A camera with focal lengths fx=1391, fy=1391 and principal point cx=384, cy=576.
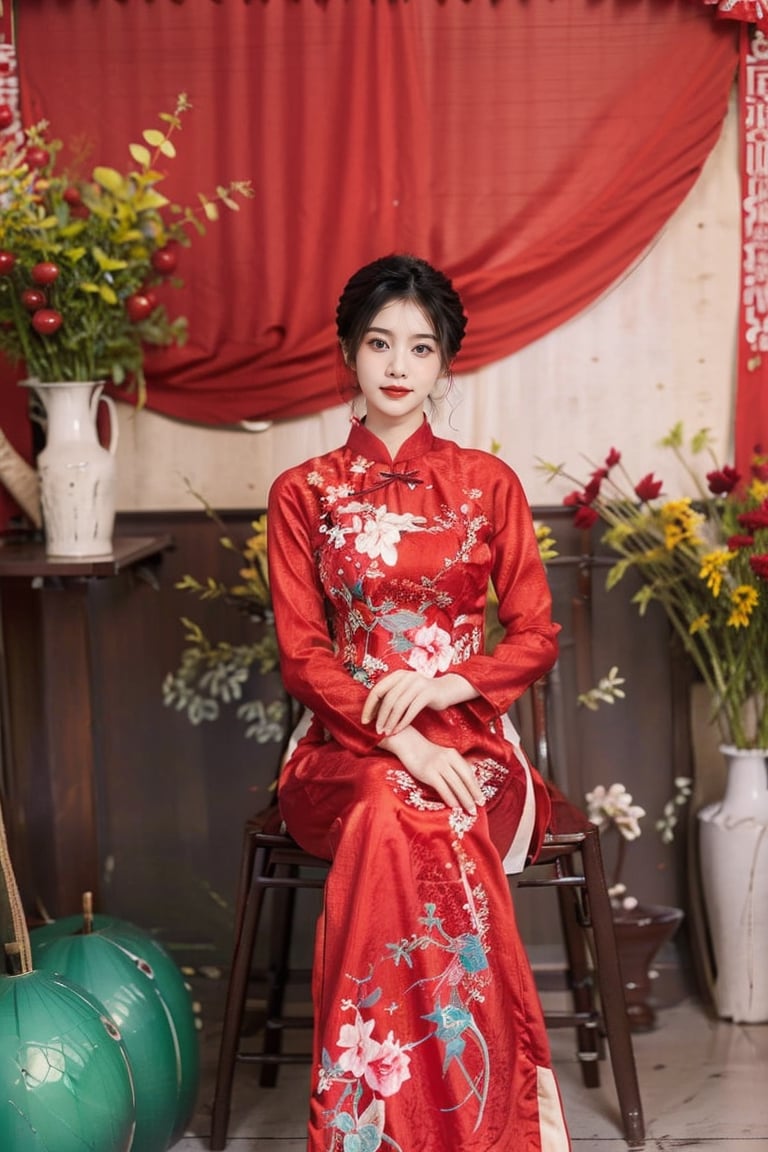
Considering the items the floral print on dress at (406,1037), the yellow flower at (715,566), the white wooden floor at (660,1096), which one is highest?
the yellow flower at (715,566)

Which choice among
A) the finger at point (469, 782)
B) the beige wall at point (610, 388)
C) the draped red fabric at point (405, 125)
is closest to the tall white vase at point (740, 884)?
the beige wall at point (610, 388)

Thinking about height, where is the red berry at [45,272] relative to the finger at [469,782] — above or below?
above

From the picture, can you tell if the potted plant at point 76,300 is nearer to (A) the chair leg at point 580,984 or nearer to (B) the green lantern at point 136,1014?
(B) the green lantern at point 136,1014

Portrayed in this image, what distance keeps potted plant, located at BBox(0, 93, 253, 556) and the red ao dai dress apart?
0.42 meters

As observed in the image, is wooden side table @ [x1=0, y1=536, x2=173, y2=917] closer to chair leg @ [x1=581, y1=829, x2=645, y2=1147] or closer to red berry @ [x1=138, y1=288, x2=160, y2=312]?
red berry @ [x1=138, y1=288, x2=160, y2=312]

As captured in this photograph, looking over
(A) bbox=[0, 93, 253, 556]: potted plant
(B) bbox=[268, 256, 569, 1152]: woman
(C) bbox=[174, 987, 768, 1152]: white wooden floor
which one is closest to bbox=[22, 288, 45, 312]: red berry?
(A) bbox=[0, 93, 253, 556]: potted plant

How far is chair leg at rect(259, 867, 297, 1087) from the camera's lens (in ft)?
8.29

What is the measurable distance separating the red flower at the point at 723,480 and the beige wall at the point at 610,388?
0.71 ft

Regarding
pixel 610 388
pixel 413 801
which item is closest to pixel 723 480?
pixel 610 388

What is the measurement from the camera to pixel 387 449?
7.41 feet

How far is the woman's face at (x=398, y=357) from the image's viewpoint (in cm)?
216

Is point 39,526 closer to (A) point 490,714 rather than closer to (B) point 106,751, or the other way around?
(B) point 106,751

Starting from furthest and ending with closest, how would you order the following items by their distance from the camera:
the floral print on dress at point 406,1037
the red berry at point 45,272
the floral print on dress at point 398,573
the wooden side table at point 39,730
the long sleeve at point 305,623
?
1. the wooden side table at point 39,730
2. the red berry at point 45,272
3. the floral print on dress at point 398,573
4. the long sleeve at point 305,623
5. the floral print on dress at point 406,1037

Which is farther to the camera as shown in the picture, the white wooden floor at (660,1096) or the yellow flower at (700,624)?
the yellow flower at (700,624)
